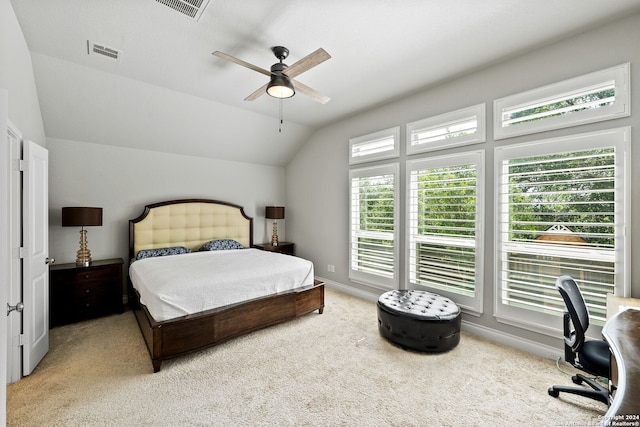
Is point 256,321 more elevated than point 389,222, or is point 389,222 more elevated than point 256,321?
point 389,222

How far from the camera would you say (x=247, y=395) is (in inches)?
83.9

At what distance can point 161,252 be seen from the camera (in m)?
4.15

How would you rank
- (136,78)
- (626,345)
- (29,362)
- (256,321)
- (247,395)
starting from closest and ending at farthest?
(626,345) < (247,395) < (29,362) < (256,321) < (136,78)

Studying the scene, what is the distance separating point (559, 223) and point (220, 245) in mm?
4575

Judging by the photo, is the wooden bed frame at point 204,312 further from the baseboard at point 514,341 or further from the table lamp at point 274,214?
the baseboard at point 514,341

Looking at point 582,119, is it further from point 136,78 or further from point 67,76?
point 67,76

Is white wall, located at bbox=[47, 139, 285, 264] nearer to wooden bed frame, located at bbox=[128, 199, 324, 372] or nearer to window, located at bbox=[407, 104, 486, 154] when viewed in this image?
wooden bed frame, located at bbox=[128, 199, 324, 372]

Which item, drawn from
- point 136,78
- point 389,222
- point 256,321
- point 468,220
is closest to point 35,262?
point 256,321

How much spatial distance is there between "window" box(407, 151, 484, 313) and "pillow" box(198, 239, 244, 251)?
301cm

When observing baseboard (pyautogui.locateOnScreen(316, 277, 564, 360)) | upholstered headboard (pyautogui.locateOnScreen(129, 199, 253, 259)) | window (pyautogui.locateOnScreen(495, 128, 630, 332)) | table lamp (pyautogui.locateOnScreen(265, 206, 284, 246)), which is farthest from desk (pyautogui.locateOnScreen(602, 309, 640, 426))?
upholstered headboard (pyautogui.locateOnScreen(129, 199, 253, 259))

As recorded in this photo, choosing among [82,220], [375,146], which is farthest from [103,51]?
[375,146]

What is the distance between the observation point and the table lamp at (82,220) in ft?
11.4

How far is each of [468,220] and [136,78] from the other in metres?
4.35

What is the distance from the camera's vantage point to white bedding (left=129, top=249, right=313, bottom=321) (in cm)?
257
